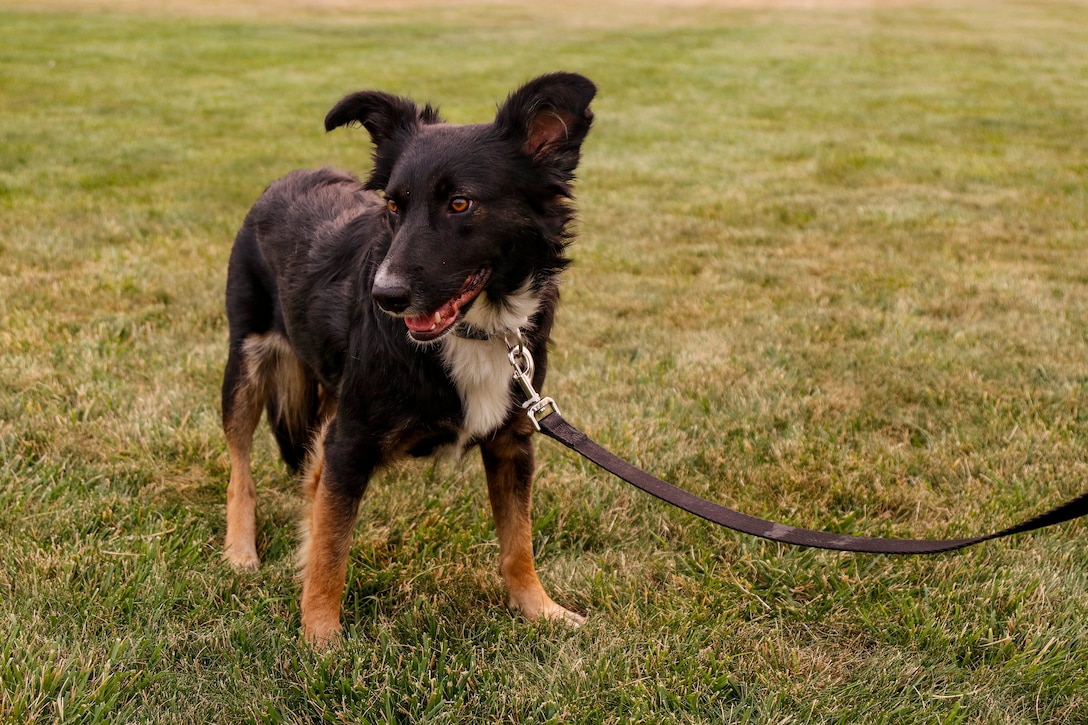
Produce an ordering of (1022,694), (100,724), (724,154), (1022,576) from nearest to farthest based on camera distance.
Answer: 1. (100,724)
2. (1022,694)
3. (1022,576)
4. (724,154)

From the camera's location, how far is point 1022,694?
2648 millimetres

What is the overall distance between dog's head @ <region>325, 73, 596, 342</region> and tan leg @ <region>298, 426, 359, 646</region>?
67 cm

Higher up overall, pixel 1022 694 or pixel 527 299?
pixel 527 299

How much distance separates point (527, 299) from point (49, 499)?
213 cm

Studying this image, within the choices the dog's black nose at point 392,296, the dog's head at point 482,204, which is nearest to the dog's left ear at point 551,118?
the dog's head at point 482,204

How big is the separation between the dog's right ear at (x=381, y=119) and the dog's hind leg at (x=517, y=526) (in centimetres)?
105

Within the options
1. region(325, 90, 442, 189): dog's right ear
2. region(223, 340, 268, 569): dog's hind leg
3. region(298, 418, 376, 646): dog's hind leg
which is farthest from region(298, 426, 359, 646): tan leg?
region(325, 90, 442, 189): dog's right ear

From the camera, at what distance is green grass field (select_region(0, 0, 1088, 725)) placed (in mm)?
2660

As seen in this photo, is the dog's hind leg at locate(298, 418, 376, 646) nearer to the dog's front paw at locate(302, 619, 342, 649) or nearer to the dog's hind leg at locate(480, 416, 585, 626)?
the dog's front paw at locate(302, 619, 342, 649)

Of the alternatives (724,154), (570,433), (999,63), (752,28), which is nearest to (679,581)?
(570,433)

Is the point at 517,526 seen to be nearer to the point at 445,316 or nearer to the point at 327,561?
the point at 327,561

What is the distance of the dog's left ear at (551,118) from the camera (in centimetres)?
278

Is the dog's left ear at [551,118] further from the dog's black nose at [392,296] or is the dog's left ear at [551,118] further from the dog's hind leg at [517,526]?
the dog's hind leg at [517,526]

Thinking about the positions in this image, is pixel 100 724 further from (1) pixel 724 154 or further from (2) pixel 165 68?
(2) pixel 165 68
